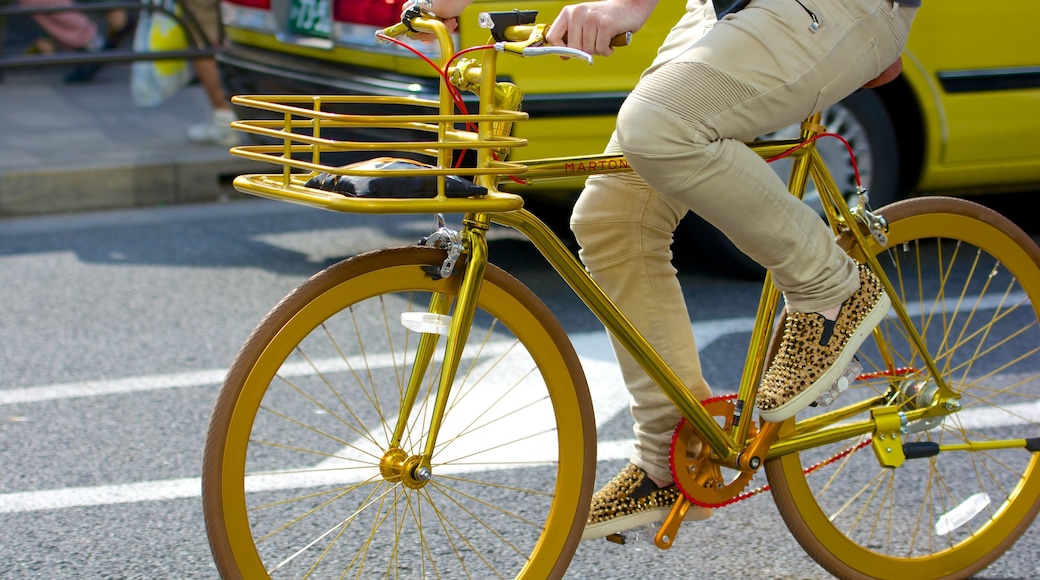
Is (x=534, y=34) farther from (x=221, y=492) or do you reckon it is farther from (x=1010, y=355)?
(x=1010, y=355)

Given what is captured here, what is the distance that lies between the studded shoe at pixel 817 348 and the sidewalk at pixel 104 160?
4027 millimetres

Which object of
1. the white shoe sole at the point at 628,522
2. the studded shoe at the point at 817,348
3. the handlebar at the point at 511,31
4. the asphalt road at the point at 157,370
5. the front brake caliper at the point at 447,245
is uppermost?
the handlebar at the point at 511,31

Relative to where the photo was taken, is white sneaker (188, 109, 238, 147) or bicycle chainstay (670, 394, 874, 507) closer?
bicycle chainstay (670, 394, 874, 507)

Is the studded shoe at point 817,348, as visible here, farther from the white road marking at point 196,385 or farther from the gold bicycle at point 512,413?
the white road marking at point 196,385

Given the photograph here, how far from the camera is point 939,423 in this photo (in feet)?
9.20

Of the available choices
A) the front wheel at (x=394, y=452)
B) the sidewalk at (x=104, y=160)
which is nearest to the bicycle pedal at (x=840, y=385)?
the front wheel at (x=394, y=452)

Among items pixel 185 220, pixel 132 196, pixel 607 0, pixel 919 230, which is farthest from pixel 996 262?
pixel 132 196

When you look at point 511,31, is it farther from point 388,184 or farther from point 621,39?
point 388,184

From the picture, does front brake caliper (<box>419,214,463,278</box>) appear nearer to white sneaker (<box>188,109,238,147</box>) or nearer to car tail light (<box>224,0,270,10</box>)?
car tail light (<box>224,0,270,10</box>)

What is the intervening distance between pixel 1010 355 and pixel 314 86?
9.26 ft

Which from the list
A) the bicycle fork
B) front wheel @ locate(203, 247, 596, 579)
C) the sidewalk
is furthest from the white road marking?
the sidewalk

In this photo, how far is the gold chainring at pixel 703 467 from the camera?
102 inches

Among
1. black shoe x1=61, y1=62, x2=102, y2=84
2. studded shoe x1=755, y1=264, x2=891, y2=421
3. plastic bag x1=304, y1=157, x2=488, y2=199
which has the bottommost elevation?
black shoe x1=61, y1=62, x2=102, y2=84

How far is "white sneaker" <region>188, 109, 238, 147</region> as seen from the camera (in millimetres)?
7459
